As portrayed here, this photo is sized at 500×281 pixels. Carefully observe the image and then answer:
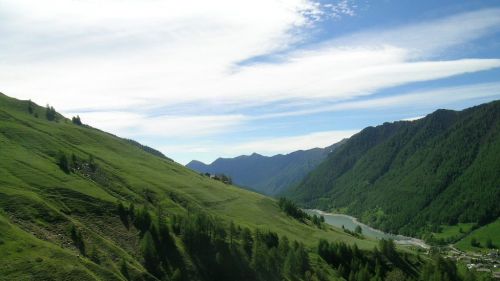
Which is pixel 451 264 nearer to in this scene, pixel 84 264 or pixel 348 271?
pixel 348 271

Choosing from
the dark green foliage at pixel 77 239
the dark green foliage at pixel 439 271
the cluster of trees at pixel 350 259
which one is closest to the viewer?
the dark green foliage at pixel 77 239

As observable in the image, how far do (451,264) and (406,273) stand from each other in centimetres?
1846

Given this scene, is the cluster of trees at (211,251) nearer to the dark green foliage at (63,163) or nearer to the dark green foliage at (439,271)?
the dark green foliage at (63,163)

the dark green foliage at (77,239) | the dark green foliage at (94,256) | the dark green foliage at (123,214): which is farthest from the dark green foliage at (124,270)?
the dark green foliage at (123,214)

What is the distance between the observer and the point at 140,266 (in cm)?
11875

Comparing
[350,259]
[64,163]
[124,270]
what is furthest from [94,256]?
[350,259]

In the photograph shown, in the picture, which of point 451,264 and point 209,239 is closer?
point 209,239

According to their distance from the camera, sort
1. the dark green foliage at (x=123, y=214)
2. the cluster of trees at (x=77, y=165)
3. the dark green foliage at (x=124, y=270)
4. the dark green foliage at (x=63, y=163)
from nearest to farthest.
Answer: the dark green foliage at (x=124, y=270) < the dark green foliage at (x=123, y=214) < the dark green foliage at (x=63, y=163) < the cluster of trees at (x=77, y=165)

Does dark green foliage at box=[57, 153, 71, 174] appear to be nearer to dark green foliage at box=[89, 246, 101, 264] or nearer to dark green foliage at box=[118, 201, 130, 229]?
dark green foliage at box=[118, 201, 130, 229]

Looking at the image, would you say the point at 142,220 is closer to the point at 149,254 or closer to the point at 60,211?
the point at 149,254

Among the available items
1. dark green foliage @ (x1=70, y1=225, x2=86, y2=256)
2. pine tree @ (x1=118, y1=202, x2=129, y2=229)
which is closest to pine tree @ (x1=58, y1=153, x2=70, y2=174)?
pine tree @ (x1=118, y1=202, x2=129, y2=229)

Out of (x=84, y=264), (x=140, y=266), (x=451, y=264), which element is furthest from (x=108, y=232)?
(x=451, y=264)

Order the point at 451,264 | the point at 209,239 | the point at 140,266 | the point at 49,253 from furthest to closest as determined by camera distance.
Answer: the point at 451,264, the point at 209,239, the point at 140,266, the point at 49,253

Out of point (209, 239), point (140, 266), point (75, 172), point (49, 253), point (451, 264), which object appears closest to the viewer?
point (49, 253)
